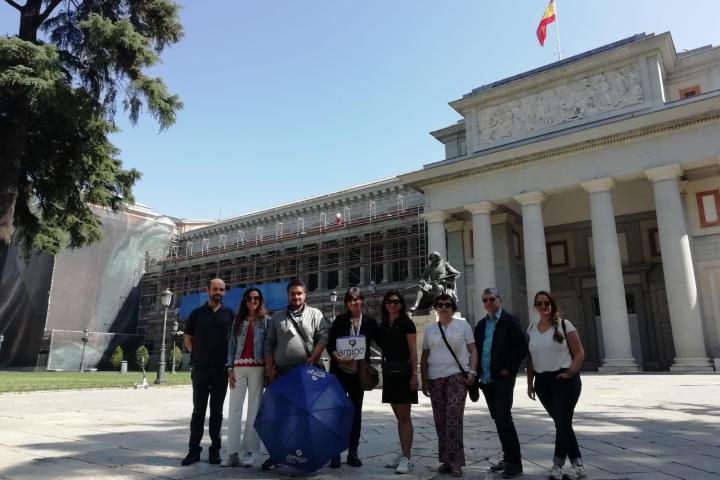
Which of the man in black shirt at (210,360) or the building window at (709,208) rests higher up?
the building window at (709,208)

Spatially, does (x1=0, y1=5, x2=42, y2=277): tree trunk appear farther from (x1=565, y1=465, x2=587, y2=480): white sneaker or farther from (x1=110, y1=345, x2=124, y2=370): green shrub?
(x1=110, y1=345, x2=124, y2=370): green shrub

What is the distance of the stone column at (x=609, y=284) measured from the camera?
69.2ft

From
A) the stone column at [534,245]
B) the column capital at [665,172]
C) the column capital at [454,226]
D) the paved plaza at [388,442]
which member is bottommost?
the paved plaza at [388,442]

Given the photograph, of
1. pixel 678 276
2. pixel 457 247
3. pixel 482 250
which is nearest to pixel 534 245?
pixel 482 250

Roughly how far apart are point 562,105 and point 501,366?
24182 millimetres

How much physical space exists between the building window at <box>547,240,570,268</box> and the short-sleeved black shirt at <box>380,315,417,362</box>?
88.5ft

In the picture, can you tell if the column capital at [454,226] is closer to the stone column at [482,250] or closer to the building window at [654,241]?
the stone column at [482,250]

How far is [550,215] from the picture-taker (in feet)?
95.4

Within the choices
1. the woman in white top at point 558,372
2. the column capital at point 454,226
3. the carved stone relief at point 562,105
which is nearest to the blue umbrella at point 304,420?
the woman in white top at point 558,372

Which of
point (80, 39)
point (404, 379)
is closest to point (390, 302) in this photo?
point (404, 379)

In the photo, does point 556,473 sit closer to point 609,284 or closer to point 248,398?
point 248,398

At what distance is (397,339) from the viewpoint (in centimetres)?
462

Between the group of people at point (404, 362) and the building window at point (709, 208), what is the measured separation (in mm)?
23326

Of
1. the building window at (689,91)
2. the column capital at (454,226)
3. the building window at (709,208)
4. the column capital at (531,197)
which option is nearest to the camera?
the building window at (709,208)
